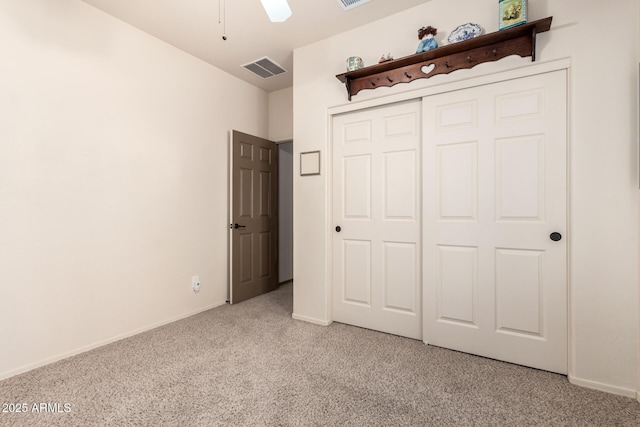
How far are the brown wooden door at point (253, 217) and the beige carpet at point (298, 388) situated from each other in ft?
3.95

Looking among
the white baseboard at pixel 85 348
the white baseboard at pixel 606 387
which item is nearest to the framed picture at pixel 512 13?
the white baseboard at pixel 606 387

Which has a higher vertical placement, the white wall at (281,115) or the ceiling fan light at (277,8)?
the white wall at (281,115)

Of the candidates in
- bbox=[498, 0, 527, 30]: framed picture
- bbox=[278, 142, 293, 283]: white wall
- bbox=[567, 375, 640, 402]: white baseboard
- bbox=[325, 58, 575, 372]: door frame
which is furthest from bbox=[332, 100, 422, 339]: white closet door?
bbox=[278, 142, 293, 283]: white wall

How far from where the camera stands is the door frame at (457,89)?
190cm

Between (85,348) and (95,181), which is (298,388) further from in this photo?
(95,181)

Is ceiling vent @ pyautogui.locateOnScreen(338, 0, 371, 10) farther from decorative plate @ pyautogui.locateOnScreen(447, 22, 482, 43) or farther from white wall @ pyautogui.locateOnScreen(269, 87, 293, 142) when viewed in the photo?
white wall @ pyautogui.locateOnScreen(269, 87, 293, 142)

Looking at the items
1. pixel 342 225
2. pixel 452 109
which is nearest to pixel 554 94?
pixel 452 109

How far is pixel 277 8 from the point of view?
4.44 feet

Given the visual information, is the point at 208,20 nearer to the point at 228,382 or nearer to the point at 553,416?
the point at 228,382

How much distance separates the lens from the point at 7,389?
183 centimetres

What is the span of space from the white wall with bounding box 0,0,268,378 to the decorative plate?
8.37ft

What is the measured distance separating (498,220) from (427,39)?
4.86ft

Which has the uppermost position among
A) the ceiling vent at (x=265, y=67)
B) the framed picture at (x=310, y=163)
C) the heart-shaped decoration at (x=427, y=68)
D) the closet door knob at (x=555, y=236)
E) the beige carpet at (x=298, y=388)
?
the ceiling vent at (x=265, y=67)

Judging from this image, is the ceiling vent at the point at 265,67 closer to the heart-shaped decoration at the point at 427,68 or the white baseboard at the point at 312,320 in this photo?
the heart-shaped decoration at the point at 427,68
